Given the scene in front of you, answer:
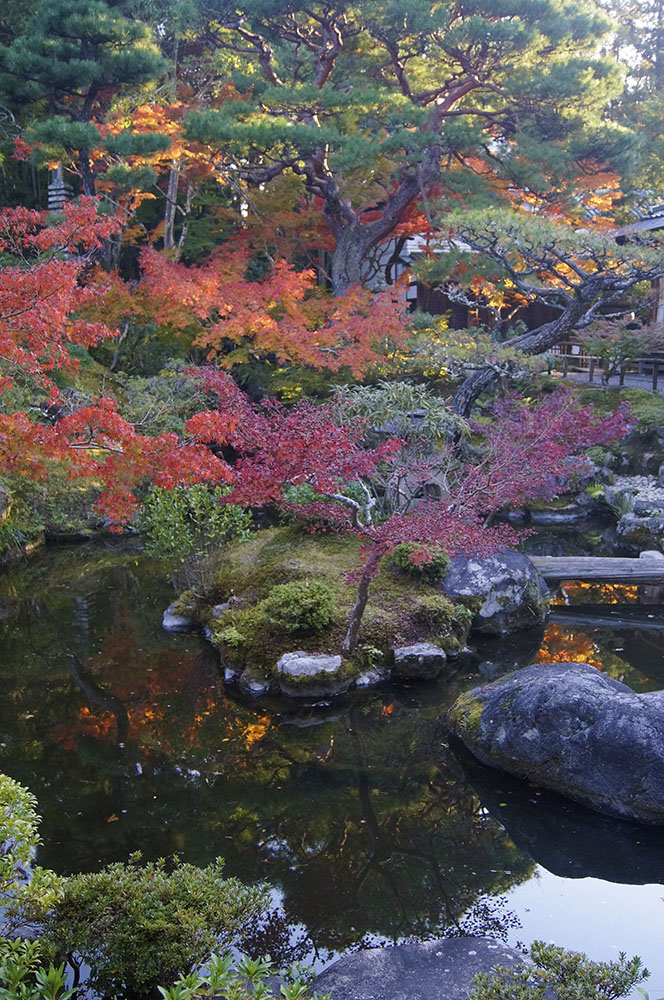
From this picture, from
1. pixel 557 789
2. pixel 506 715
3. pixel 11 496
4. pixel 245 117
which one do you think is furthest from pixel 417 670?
pixel 245 117

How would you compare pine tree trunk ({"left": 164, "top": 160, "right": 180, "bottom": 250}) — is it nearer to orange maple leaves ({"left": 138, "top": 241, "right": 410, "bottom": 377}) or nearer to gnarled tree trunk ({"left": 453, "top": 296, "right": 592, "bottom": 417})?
orange maple leaves ({"left": 138, "top": 241, "right": 410, "bottom": 377})

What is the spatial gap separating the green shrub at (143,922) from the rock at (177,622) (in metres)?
5.73

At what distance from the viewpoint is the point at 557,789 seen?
639cm

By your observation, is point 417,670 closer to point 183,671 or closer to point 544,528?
point 183,671

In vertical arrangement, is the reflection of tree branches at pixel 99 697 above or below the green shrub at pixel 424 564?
below

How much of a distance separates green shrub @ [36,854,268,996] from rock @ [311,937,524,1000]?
72 cm

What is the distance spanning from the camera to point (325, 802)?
638cm

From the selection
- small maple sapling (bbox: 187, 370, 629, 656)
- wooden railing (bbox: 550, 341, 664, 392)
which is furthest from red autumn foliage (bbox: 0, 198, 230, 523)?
wooden railing (bbox: 550, 341, 664, 392)

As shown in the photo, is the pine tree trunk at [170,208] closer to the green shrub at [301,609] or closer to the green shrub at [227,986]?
the green shrub at [301,609]

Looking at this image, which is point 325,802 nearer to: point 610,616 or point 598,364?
point 610,616

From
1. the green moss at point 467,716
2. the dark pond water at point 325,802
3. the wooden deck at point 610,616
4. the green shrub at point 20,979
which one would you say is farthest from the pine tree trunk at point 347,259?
the green shrub at point 20,979

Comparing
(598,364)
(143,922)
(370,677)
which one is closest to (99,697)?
(370,677)

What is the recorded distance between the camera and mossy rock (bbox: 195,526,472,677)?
8469mm

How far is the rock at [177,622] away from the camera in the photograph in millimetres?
9922
